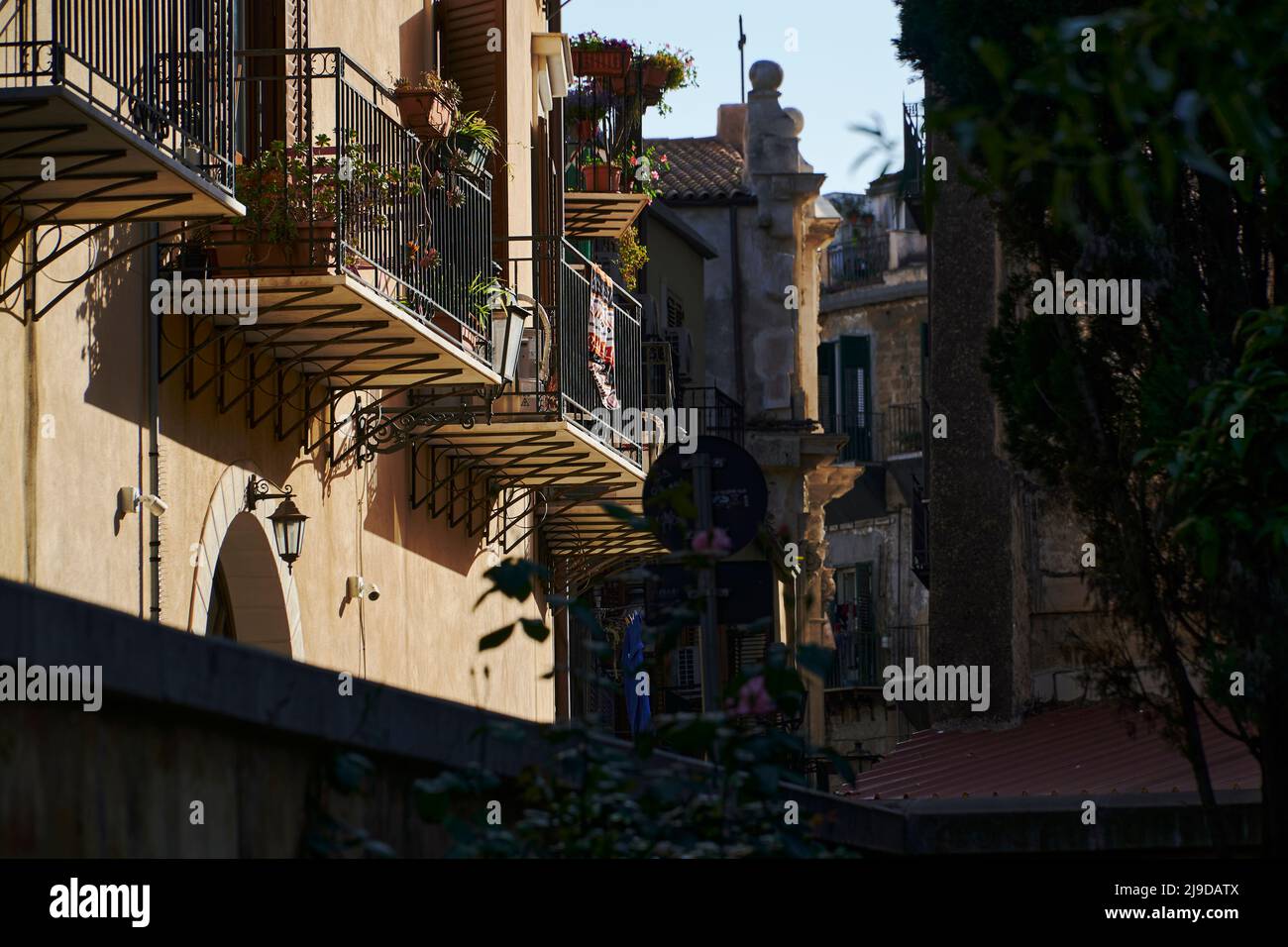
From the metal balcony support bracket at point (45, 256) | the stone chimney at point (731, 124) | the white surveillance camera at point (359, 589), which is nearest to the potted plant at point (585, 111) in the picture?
the white surveillance camera at point (359, 589)

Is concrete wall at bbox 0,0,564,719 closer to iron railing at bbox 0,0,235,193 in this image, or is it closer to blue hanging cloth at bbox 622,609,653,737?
iron railing at bbox 0,0,235,193

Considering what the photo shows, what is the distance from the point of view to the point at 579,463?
54.9 feet

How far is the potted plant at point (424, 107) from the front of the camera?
1412 centimetres

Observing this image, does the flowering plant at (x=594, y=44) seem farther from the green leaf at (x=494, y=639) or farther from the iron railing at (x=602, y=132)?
the green leaf at (x=494, y=639)

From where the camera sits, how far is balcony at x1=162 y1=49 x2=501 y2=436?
1023cm

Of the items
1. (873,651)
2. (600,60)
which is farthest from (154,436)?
(873,651)

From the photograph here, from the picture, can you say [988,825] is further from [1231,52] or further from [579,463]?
[579,463]

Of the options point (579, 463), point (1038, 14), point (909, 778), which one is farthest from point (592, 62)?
point (1038, 14)

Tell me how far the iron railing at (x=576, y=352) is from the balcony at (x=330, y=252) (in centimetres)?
105

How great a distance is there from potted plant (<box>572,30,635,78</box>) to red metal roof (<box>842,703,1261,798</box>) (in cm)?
Answer: 844

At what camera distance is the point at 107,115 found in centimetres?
755

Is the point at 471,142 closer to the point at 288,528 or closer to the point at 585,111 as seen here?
the point at 288,528

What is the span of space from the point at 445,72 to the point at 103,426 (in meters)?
8.57

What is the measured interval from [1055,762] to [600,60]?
10476 millimetres
